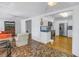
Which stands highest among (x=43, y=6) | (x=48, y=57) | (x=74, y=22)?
(x=43, y=6)

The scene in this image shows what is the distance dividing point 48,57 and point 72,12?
1032 mm

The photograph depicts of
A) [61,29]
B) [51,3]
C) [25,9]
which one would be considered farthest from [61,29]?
[25,9]

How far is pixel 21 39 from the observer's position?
1.85 m

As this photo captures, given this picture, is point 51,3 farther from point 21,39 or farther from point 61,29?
point 21,39

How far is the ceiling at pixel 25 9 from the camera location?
1.68 meters

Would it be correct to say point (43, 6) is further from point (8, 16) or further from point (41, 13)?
point (8, 16)

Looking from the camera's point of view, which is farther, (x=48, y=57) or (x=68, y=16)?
(x=68, y=16)

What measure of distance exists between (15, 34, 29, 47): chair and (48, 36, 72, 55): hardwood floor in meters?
0.48

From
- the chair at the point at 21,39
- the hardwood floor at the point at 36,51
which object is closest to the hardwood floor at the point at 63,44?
the hardwood floor at the point at 36,51

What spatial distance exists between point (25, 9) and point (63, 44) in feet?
3.34

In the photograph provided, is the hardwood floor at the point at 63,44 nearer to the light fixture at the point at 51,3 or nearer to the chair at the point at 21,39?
the chair at the point at 21,39

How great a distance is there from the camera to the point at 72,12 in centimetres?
195

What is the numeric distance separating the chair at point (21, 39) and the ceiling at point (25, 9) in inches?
13.9

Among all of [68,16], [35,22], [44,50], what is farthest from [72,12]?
[44,50]
